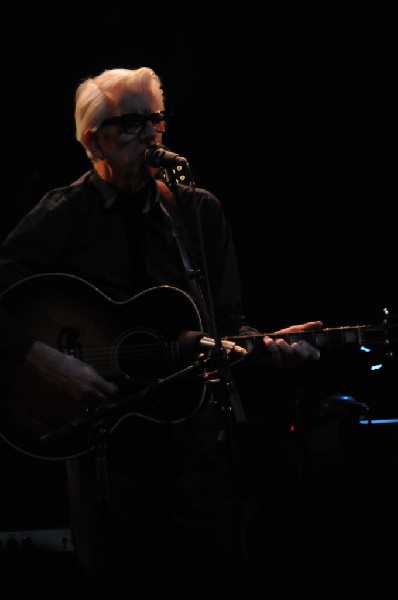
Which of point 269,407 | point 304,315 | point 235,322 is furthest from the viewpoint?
point 269,407

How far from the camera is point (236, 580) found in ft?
8.22

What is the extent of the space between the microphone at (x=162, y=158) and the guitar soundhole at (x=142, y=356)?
0.70 metres

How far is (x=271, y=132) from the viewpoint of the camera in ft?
14.9

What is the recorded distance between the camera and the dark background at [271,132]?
4.34 meters

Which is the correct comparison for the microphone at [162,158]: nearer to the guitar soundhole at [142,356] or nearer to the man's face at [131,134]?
the man's face at [131,134]

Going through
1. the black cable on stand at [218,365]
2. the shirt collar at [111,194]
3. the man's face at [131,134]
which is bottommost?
the black cable on stand at [218,365]

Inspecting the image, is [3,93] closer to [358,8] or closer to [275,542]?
[358,8]

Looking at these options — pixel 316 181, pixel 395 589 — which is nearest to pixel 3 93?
pixel 316 181

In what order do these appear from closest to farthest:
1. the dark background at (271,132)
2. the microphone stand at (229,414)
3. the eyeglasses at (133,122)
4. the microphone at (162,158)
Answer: the microphone stand at (229,414) → the microphone at (162,158) → the eyeglasses at (133,122) → the dark background at (271,132)

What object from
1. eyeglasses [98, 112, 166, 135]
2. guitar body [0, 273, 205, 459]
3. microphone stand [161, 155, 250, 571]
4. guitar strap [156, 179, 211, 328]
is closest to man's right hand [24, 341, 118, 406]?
guitar body [0, 273, 205, 459]

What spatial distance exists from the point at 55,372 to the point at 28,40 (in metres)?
2.39

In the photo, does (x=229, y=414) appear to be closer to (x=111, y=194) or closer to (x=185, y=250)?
(x=185, y=250)

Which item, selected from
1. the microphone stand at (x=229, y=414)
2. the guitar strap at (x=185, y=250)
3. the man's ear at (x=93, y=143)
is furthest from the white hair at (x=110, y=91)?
the microphone stand at (x=229, y=414)

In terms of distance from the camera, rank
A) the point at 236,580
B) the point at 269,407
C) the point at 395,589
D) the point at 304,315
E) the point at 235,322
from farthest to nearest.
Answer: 1. the point at 269,407
2. the point at 304,315
3. the point at 235,322
4. the point at 395,589
5. the point at 236,580
